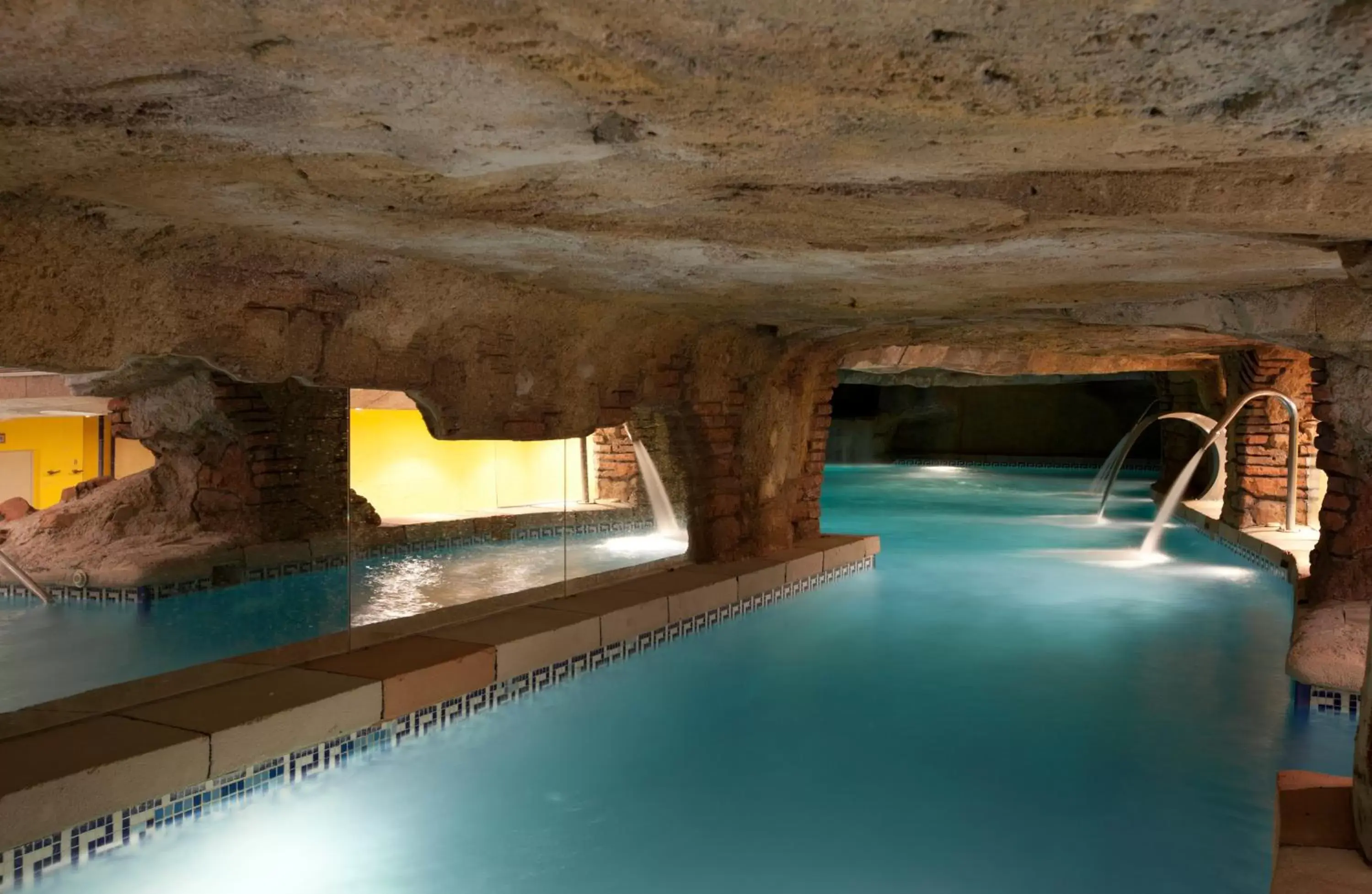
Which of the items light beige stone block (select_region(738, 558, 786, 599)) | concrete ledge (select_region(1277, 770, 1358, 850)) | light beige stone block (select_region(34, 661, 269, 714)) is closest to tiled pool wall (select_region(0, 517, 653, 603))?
Result: light beige stone block (select_region(738, 558, 786, 599))

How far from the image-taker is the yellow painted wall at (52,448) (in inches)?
212

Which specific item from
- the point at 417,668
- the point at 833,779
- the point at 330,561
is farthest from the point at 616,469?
the point at 833,779

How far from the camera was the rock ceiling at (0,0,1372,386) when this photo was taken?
82.7 inches

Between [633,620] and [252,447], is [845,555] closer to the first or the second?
[633,620]

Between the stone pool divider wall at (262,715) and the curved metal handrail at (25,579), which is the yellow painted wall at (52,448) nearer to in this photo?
the curved metal handrail at (25,579)

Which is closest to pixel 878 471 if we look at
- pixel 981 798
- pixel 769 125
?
pixel 981 798

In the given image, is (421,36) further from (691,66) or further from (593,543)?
(593,543)

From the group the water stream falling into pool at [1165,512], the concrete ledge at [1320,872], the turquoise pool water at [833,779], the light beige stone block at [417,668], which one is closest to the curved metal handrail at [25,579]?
the light beige stone block at [417,668]

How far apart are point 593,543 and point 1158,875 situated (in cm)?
531

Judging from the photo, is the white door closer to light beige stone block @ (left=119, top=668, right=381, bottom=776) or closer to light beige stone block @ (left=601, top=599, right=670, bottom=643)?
light beige stone block @ (left=119, top=668, right=381, bottom=776)

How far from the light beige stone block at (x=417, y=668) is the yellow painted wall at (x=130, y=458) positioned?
429 cm

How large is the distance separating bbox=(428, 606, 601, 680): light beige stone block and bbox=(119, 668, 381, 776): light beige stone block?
0.96 m

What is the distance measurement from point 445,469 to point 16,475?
3.34 m

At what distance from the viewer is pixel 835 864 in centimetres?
410
